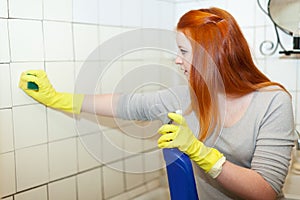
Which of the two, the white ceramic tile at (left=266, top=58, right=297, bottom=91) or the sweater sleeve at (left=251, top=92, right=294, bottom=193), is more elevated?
the white ceramic tile at (left=266, top=58, right=297, bottom=91)

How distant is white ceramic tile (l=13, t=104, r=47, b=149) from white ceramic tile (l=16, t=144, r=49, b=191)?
21 mm

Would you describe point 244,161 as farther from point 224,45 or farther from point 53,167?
point 53,167

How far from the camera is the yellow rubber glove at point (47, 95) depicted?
1059mm

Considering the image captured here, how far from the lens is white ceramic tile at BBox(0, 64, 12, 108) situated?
1.01m

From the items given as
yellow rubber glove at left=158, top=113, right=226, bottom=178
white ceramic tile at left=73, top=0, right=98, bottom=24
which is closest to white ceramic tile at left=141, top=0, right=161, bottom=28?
white ceramic tile at left=73, top=0, right=98, bottom=24

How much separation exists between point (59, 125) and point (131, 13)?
50cm

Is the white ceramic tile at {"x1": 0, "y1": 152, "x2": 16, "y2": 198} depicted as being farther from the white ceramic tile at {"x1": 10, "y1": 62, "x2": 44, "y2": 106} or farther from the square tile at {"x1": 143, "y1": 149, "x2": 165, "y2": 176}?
the square tile at {"x1": 143, "y1": 149, "x2": 165, "y2": 176}

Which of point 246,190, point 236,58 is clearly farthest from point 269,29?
point 246,190

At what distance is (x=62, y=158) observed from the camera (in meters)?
1.19

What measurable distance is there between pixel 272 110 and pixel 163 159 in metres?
0.32

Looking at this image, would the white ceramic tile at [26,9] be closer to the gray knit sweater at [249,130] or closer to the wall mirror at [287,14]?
the gray knit sweater at [249,130]

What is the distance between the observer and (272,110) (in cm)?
103

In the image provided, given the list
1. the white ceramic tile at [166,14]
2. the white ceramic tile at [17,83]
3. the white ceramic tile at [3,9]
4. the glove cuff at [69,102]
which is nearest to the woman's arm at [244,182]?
the glove cuff at [69,102]

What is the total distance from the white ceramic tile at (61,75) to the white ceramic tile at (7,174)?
25 cm
